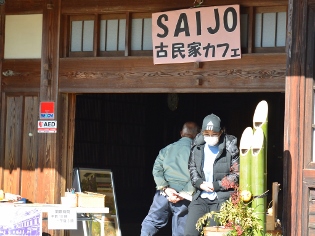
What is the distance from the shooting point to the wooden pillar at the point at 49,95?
1082cm

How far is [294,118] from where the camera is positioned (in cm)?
882

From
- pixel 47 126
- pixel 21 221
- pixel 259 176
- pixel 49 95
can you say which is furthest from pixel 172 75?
pixel 21 221

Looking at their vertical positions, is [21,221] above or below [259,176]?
below

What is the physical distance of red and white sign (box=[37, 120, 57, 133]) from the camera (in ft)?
35.5

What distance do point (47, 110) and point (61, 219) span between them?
75.5 inches

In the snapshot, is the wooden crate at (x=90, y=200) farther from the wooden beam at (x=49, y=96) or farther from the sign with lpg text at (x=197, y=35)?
the sign with lpg text at (x=197, y=35)

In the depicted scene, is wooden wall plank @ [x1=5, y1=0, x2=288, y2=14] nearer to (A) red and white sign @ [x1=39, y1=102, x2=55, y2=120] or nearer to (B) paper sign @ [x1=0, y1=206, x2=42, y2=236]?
(A) red and white sign @ [x1=39, y1=102, x2=55, y2=120]

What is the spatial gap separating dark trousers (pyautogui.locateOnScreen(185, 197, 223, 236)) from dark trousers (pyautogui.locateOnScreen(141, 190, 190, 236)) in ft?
2.80

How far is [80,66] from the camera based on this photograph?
10750 millimetres

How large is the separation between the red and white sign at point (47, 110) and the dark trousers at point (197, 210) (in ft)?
9.09

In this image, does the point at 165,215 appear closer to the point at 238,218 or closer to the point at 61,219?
the point at 61,219

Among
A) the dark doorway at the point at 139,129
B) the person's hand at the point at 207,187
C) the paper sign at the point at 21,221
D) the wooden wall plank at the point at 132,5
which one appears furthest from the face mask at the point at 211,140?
the dark doorway at the point at 139,129

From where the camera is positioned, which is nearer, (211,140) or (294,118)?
(294,118)

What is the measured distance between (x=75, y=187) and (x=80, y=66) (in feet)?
5.86
